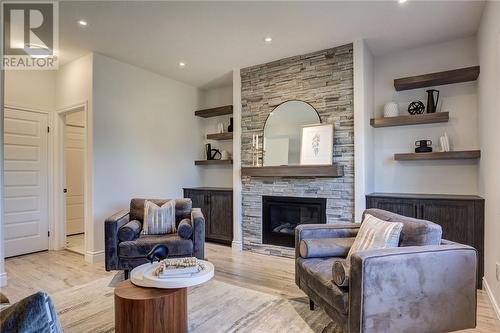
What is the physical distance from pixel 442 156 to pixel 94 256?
4420 millimetres

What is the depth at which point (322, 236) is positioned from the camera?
8.25 ft

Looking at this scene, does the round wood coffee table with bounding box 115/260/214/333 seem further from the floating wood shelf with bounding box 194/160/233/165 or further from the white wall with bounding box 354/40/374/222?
the floating wood shelf with bounding box 194/160/233/165

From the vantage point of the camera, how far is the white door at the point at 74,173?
5348mm

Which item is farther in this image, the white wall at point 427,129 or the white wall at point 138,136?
the white wall at point 138,136

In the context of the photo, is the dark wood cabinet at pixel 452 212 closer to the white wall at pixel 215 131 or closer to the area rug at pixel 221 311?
the area rug at pixel 221 311

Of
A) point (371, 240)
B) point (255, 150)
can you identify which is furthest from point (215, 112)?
point (371, 240)

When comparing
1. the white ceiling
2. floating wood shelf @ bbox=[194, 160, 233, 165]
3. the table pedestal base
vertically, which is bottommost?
the table pedestal base

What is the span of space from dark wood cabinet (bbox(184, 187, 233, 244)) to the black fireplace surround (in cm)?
63

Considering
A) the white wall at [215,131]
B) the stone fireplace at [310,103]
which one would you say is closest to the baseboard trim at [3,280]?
the stone fireplace at [310,103]

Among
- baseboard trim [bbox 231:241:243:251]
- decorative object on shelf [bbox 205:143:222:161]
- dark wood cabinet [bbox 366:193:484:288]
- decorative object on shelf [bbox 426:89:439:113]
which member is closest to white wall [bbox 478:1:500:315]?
dark wood cabinet [bbox 366:193:484:288]

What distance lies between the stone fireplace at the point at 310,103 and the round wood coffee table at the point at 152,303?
2.19 metres

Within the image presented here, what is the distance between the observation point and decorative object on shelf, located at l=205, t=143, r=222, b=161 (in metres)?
5.29

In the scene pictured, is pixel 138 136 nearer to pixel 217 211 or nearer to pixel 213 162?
pixel 213 162

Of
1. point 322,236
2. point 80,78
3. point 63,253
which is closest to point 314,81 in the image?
point 322,236
